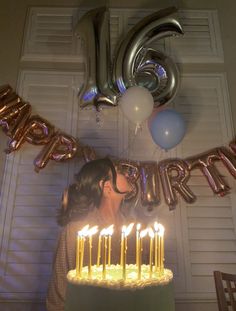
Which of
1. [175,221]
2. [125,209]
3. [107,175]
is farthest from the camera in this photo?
[175,221]

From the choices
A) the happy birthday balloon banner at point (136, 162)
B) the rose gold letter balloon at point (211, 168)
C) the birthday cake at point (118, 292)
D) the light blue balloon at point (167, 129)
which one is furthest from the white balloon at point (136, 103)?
the birthday cake at point (118, 292)

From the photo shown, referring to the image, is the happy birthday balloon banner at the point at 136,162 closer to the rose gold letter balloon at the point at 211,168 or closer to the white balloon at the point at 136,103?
the rose gold letter balloon at the point at 211,168

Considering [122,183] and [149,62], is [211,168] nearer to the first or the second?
[122,183]

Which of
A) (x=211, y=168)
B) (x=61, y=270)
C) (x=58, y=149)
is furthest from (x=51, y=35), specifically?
(x=61, y=270)

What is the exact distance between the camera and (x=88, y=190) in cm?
155

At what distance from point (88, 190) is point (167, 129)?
61 centimetres

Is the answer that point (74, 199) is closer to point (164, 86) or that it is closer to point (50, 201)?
point (50, 201)

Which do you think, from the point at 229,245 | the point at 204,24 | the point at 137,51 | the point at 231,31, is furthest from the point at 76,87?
the point at 229,245

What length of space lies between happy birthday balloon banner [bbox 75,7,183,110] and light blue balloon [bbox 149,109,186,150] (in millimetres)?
217

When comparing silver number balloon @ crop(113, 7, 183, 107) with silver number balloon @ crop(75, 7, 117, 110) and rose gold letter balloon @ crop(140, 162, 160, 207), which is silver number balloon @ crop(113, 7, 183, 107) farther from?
rose gold letter balloon @ crop(140, 162, 160, 207)

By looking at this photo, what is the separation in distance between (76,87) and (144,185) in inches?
37.6

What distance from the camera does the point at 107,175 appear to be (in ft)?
5.15

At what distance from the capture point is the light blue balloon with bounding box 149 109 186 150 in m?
1.78

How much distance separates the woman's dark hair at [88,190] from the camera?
5.05ft
